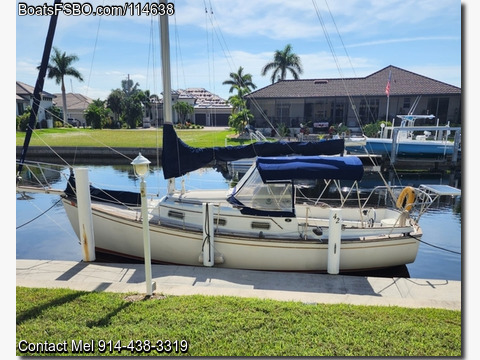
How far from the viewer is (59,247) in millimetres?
10023

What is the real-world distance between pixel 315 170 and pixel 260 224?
1.84 meters

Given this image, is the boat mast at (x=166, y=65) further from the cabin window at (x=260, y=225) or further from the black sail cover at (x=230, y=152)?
the cabin window at (x=260, y=225)

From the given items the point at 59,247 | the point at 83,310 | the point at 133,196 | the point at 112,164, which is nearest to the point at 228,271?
the point at 83,310

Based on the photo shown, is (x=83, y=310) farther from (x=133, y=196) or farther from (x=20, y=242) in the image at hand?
(x=20, y=242)

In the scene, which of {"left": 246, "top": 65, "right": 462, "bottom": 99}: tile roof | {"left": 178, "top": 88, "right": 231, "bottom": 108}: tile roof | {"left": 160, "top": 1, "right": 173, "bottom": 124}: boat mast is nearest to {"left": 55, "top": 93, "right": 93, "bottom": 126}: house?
{"left": 178, "top": 88, "right": 231, "bottom": 108}: tile roof

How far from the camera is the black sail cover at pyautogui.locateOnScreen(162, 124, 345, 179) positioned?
838cm

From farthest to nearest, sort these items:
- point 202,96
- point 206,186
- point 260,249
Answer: point 202,96 → point 206,186 → point 260,249

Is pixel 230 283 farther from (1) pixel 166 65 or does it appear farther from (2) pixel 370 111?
(2) pixel 370 111

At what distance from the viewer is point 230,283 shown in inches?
266

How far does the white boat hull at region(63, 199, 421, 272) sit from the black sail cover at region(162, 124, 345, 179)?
1.56 metres

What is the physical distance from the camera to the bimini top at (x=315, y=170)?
7.34 metres

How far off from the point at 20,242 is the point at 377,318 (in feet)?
→ 34.2

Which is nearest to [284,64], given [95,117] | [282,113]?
[282,113]

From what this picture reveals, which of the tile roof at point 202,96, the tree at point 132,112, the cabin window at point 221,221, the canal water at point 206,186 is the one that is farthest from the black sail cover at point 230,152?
the tile roof at point 202,96
